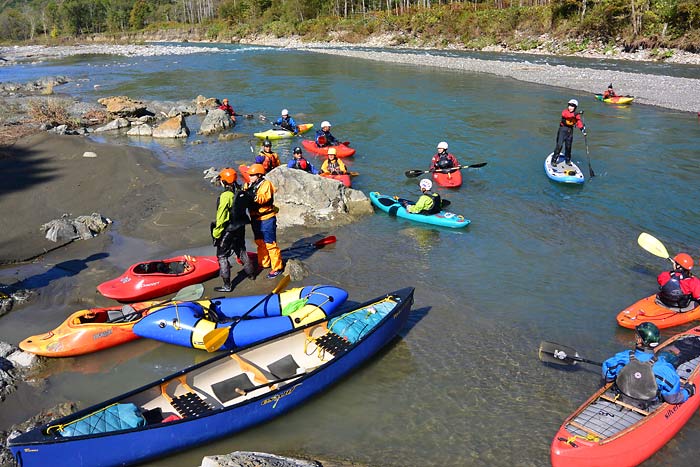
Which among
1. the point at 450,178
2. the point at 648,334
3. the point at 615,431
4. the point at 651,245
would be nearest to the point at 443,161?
the point at 450,178

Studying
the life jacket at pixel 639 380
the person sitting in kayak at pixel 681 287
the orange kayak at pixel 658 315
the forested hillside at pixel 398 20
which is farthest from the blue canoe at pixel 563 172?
the forested hillside at pixel 398 20

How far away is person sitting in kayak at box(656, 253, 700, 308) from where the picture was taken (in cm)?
777

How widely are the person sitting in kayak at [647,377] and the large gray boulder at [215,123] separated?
18.7 meters

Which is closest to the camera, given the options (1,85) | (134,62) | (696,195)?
(696,195)

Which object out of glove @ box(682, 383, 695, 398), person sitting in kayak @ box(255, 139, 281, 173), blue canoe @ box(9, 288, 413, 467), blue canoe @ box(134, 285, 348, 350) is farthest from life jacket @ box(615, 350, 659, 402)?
person sitting in kayak @ box(255, 139, 281, 173)

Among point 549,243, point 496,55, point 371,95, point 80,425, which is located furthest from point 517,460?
point 496,55

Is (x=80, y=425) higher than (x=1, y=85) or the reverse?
the reverse

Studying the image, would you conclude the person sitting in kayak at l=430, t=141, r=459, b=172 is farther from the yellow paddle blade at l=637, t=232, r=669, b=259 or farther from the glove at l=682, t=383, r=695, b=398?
the glove at l=682, t=383, r=695, b=398

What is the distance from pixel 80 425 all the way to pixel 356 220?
787cm

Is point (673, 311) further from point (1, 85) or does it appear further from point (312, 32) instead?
point (312, 32)

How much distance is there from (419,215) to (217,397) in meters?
6.92

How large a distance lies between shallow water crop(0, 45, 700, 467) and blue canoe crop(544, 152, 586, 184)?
10.8 inches

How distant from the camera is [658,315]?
7777 millimetres

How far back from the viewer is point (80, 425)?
5.29m
